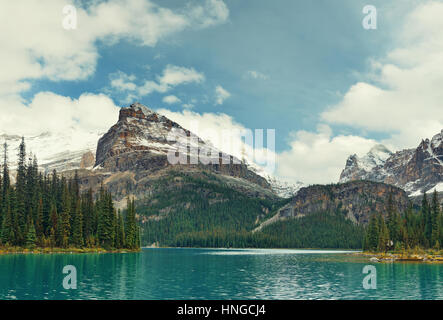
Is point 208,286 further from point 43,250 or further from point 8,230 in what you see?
point 8,230

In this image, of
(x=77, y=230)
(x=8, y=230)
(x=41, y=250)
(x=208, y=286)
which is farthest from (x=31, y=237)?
(x=208, y=286)

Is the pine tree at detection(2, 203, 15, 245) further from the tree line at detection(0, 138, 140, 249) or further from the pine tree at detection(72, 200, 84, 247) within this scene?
the pine tree at detection(72, 200, 84, 247)

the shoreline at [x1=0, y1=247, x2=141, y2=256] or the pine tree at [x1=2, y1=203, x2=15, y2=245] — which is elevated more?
the pine tree at [x1=2, y1=203, x2=15, y2=245]

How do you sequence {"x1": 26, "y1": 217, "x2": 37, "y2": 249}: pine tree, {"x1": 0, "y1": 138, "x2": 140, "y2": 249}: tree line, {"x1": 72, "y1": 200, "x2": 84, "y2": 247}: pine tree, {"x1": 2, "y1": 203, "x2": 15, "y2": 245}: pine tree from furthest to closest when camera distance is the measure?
{"x1": 72, "y1": 200, "x2": 84, "y2": 247}: pine tree, {"x1": 0, "y1": 138, "x2": 140, "y2": 249}: tree line, {"x1": 26, "y1": 217, "x2": 37, "y2": 249}: pine tree, {"x1": 2, "y1": 203, "x2": 15, "y2": 245}: pine tree

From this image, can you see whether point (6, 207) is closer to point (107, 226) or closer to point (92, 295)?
point (107, 226)

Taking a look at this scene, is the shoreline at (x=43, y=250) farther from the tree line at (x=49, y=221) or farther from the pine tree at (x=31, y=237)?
the tree line at (x=49, y=221)

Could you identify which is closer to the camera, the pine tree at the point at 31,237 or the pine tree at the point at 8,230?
the pine tree at the point at 8,230

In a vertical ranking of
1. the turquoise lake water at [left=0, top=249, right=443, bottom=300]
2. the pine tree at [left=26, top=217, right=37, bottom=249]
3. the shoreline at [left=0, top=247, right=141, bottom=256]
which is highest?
the pine tree at [left=26, top=217, right=37, bottom=249]

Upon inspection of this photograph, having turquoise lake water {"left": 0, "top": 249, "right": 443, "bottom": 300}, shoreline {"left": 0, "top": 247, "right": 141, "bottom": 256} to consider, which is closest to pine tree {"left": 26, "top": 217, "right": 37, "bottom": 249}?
shoreline {"left": 0, "top": 247, "right": 141, "bottom": 256}

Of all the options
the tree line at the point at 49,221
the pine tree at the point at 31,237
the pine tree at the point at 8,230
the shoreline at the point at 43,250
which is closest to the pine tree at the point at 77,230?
the tree line at the point at 49,221

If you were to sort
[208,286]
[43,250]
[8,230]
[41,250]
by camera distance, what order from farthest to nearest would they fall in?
[41,250], [43,250], [8,230], [208,286]
